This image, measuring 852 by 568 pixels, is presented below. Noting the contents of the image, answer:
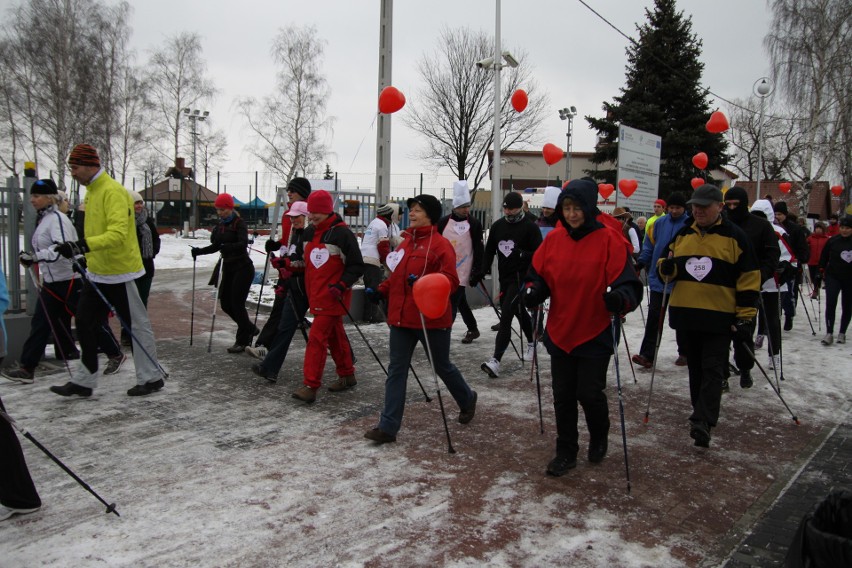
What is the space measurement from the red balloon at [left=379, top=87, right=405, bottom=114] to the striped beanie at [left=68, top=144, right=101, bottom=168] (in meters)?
5.05

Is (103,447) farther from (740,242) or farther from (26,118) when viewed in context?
(26,118)

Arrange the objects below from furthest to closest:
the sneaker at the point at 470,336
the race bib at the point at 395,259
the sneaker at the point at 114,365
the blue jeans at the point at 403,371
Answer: the sneaker at the point at 470,336 → the sneaker at the point at 114,365 → the race bib at the point at 395,259 → the blue jeans at the point at 403,371

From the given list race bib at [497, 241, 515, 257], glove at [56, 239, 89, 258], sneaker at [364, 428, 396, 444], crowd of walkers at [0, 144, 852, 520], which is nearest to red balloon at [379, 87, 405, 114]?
crowd of walkers at [0, 144, 852, 520]

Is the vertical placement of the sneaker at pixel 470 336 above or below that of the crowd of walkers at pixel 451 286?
below

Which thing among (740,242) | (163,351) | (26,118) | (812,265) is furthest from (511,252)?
(26,118)

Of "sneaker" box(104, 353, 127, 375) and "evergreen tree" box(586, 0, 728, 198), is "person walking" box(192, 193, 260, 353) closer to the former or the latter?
"sneaker" box(104, 353, 127, 375)

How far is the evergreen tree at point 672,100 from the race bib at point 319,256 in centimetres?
2573

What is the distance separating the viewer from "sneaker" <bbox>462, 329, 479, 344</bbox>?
883cm

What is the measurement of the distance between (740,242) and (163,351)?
639 cm

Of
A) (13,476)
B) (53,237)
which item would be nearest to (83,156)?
(53,237)

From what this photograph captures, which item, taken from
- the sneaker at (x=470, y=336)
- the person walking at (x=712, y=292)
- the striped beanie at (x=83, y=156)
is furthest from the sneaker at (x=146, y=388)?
the person walking at (x=712, y=292)

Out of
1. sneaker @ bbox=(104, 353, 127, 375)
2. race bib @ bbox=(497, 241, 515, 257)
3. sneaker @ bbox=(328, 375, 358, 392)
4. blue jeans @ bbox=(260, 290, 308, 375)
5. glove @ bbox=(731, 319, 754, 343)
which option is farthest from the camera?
race bib @ bbox=(497, 241, 515, 257)

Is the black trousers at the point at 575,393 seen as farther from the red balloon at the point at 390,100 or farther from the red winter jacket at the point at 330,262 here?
the red balloon at the point at 390,100

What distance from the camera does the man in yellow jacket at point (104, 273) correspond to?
5.62m
